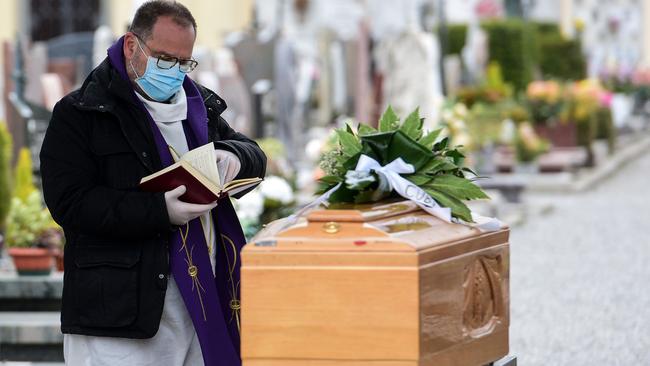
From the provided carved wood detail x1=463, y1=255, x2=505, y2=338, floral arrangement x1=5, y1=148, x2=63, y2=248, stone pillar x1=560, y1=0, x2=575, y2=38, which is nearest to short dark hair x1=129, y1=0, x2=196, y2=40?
carved wood detail x1=463, y1=255, x2=505, y2=338

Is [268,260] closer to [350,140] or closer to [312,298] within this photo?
[312,298]

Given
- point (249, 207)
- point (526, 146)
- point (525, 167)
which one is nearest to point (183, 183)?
point (249, 207)

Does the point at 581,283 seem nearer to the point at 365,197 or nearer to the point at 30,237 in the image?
the point at 30,237

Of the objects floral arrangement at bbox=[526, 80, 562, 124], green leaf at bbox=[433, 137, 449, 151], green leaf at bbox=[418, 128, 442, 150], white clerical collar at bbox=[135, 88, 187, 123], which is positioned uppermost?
white clerical collar at bbox=[135, 88, 187, 123]

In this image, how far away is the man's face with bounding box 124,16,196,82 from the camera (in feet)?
13.4

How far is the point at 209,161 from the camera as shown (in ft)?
13.2

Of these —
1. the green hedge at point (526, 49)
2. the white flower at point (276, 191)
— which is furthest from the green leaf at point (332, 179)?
the green hedge at point (526, 49)

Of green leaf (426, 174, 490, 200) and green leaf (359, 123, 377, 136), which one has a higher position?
→ green leaf (359, 123, 377, 136)

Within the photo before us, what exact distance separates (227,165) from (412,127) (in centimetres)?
53

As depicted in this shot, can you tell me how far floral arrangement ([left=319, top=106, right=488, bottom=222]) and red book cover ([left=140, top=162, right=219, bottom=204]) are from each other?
13.3 inches

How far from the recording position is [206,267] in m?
4.19

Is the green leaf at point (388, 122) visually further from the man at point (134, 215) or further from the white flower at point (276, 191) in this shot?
the white flower at point (276, 191)

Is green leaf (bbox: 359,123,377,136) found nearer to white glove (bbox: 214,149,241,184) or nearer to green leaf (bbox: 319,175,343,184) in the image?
green leaf (bbox: 319,175,343,184)

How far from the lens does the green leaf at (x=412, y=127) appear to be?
13.9 feet
